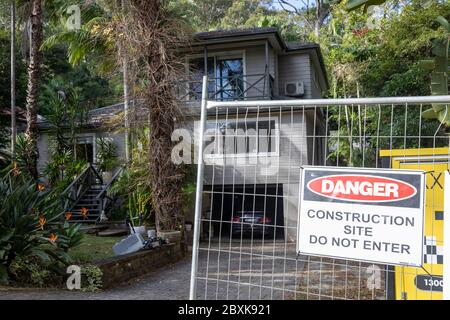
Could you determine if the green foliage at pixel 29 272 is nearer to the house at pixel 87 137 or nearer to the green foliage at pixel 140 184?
the green foliage at pixel 140 184

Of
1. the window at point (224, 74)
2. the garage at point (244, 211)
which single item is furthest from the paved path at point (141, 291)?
the window at point (224, 74)

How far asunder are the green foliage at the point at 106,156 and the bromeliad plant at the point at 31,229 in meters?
9.03

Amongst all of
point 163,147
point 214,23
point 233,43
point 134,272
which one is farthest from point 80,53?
point 214,23

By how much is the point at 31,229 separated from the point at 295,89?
1253 centimetres

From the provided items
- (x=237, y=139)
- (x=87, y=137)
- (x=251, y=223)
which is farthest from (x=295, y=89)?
(x=251, y=223)

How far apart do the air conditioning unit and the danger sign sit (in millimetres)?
14782

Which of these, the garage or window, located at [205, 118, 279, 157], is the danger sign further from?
window, located at [205, 118, 279, 157]

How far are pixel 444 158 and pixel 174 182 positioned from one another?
797 centimetres

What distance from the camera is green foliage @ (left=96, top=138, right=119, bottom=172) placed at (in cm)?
1686

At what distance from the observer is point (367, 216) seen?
2.94 metres

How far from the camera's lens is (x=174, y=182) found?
36.5ft

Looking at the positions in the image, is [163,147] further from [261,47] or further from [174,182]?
[261,47]

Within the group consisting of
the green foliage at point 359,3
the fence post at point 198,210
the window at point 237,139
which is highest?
the green foliage at point 359,3

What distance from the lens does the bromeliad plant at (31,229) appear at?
677 centimetres
